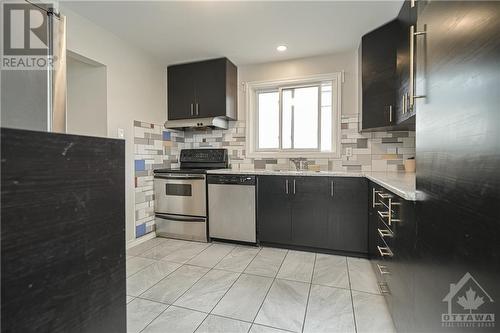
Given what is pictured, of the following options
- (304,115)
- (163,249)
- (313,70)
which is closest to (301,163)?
(304,115)

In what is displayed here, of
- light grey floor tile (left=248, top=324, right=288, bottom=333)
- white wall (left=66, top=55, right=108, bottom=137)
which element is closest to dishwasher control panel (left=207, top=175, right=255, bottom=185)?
white wall (left=66, top=55, right=108, bottom=137)

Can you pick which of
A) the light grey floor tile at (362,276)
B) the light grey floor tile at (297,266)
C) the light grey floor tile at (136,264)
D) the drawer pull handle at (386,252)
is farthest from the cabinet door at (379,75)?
the light grey floor tile at (136,264)

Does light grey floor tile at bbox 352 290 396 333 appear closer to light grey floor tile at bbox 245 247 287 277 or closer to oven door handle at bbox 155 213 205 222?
light grey floor tile at bbox 245 247 287 277

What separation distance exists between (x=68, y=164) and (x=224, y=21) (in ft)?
7.53

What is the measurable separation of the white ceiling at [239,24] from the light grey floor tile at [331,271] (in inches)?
98.1

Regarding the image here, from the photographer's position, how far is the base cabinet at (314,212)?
8.28 ft

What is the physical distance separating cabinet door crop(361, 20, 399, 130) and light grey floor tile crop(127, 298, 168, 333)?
2680mm

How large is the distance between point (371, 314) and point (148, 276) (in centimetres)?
187

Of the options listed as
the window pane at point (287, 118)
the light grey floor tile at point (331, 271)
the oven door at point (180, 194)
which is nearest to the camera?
the light grey floor tile at point (331, 271)

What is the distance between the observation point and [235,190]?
2918 mm

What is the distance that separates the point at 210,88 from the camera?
3.31 metres

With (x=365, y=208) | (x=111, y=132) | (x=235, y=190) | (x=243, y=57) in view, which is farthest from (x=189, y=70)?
(x=365, y=208)

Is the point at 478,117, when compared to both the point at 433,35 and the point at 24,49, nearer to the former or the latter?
the point at 433,35

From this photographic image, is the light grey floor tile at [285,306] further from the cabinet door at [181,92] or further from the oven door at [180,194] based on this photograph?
the cabinet door at [181,92]
